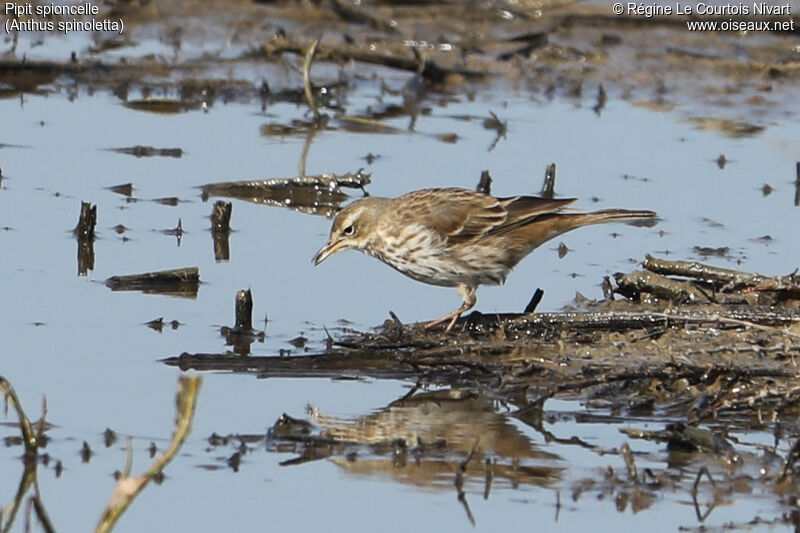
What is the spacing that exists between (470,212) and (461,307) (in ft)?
2.21

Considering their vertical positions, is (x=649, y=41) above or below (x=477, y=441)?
above

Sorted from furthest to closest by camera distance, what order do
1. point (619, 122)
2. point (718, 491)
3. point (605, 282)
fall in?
point (619, 122), point (605, 282), point (718, 491)

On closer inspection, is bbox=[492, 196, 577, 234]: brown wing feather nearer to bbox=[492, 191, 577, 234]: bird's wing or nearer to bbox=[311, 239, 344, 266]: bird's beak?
bbox=[492, 191, 577, 234]: bird's wing

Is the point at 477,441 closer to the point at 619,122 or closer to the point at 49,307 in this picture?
the point at 49,307

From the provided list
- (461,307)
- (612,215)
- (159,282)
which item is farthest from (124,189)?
(612,215)

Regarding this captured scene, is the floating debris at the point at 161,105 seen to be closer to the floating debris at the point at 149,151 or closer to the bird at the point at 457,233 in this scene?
the floating debris at the point at 149,151

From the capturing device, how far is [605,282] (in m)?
10.4

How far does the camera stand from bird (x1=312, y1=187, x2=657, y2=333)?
33.2 feet

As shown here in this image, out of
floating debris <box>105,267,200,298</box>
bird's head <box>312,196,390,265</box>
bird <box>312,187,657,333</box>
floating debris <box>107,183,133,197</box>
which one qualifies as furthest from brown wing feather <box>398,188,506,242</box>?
floating debris <box>107,183,133,197</box>

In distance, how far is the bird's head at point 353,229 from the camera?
10180mm

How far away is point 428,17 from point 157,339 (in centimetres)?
1000

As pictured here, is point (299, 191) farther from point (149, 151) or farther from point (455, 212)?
point (455, 212)

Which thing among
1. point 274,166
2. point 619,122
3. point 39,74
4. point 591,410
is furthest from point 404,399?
point 39,74

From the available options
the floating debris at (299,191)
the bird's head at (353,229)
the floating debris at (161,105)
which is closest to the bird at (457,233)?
the bird's head at (353,229)
